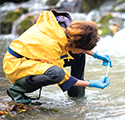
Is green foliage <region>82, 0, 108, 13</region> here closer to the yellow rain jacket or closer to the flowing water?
the flowing water

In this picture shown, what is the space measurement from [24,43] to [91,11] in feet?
27.3

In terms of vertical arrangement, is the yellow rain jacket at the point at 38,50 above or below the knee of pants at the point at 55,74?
above

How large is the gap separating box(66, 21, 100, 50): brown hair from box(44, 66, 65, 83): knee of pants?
0.80ft

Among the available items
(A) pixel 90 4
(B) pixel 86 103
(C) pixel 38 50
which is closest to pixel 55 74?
(C) pixel 38 50

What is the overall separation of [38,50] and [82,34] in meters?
0.40

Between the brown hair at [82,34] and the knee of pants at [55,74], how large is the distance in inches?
9.6

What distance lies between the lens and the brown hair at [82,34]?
1.62 metres

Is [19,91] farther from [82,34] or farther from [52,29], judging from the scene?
[82,34]

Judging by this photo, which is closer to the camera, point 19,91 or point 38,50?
point 38,50

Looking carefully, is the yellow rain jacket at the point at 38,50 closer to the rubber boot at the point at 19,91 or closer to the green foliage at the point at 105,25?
the rubber boot at the point at 19,91

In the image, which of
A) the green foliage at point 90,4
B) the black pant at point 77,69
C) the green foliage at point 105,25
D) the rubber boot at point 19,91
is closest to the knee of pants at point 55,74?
the rubber boot at point 19,91

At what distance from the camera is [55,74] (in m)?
1.68

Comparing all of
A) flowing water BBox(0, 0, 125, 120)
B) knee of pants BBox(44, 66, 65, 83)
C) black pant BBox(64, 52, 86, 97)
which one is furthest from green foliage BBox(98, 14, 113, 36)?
knee of pants BBox(44, 66, 65, 83)

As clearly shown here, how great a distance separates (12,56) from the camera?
179 centimetres
